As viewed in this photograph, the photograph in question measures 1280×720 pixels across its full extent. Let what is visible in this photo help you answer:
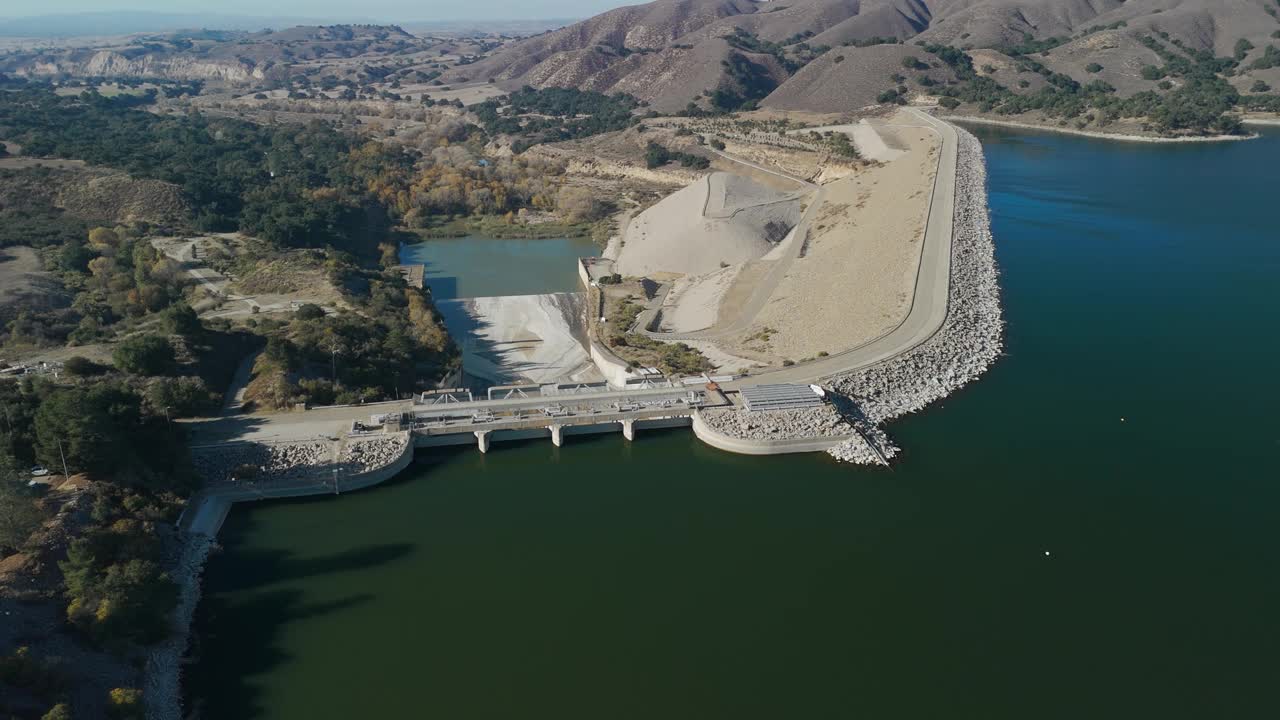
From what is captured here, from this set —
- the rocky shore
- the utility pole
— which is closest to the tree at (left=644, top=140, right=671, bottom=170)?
the rocky shore

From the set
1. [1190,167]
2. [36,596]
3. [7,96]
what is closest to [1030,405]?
[36,596]

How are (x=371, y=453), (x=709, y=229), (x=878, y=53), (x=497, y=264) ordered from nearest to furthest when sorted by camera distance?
(x=371, y=453) → (x=709, y=229) → (x=497, y=264) → (x=878, y=53)

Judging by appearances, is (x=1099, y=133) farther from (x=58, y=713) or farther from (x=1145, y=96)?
(x=58, y=713)

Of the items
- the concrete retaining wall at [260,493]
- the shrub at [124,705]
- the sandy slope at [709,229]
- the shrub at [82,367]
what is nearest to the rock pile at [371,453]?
the concrete retaining wall at [260,493]

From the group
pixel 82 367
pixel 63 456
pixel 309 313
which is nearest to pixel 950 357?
pixel 309 313

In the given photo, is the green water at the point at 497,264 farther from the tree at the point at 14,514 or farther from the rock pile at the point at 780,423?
the tree at the point at 14,514

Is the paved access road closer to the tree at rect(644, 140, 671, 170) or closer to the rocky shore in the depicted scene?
the rocky shore

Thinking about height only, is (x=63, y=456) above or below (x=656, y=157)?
below

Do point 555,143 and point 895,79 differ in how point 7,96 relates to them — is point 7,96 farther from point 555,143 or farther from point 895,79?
point 895,79
